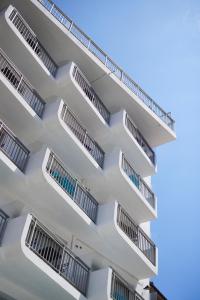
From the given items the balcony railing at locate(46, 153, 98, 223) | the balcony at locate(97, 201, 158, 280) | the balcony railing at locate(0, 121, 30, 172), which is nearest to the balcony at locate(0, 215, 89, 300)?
the balcony at locate(97, 201, 158, 280)

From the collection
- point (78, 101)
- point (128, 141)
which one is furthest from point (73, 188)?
point (128, 141)

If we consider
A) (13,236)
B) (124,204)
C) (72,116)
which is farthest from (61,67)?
(13,236)

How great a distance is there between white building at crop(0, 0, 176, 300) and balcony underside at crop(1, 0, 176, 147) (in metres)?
0.05

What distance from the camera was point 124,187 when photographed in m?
17.9

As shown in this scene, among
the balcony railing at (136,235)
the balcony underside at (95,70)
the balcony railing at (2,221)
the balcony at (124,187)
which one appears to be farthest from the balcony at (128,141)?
the balcony railing at (2,221)

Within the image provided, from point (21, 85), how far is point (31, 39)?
3.26 metres

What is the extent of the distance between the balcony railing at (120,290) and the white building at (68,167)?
0.04 metres

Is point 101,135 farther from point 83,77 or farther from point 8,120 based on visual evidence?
point 8,120

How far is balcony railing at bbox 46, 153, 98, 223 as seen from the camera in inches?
571

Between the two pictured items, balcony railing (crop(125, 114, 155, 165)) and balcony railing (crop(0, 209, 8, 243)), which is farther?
balcony railing (crop(125, 114, 155, 165))

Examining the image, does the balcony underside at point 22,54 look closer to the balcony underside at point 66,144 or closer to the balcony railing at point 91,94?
the balcony railing at point 91,94

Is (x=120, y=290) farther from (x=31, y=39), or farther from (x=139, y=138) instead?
(x=31, y=39)

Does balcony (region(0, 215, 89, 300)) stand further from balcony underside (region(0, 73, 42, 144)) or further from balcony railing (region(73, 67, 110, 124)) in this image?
balcony railing (region(73, 67, 110, 124))

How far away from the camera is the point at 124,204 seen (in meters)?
18.7
